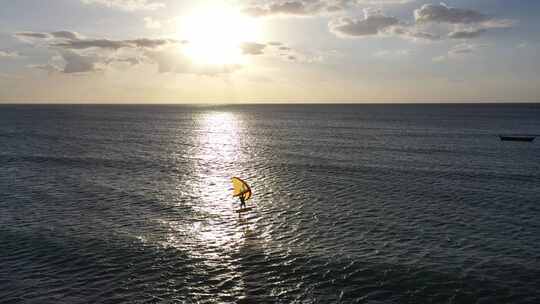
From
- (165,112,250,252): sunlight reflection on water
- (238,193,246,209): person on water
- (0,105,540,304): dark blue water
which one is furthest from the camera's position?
(238,193,246,209): person on water

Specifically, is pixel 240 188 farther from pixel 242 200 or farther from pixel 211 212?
pixel 211 212

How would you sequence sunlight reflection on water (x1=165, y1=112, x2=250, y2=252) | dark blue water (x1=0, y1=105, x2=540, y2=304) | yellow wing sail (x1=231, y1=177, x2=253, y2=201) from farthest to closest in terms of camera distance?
yellow wing sail (x1=231, y1=177, x2=253, y2=201) < sunlight reflection on water (x1=165, y1=112, x2=250, y2=252) < dark blue water (x1=0, y1=105, x2=540, y2=304)

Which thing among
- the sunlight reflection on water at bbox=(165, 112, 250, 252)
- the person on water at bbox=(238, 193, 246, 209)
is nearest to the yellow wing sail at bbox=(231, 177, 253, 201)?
the person on water at bbox=(238, 193, 246, 209)

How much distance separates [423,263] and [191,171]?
4463 centimetres

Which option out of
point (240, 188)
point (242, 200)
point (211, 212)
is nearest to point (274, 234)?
point (242, 200)

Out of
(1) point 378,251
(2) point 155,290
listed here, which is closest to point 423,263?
(1) point 378,251

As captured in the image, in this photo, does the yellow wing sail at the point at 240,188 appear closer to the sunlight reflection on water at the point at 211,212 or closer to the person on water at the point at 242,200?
the person on water at the point at 242,200

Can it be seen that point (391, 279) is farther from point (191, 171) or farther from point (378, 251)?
point (191, 171)

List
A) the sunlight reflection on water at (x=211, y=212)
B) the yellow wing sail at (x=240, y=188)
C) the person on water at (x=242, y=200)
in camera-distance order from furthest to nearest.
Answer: the person on water at (x=242, y=200) → the yellow wing sail at (x=240, y=188) → the sunlight reflection on water at (x=211, y=212)

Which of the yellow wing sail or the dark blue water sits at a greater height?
the yellow wing sail

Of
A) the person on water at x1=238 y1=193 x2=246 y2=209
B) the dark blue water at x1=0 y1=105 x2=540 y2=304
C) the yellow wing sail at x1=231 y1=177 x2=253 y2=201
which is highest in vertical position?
the yellow wing sail at x1=231 y1=177 x2=253 y2=201

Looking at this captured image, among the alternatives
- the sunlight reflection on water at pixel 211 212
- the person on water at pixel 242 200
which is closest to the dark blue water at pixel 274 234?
the sunlight reflection on water at pixel 211 212

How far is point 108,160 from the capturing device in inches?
2968

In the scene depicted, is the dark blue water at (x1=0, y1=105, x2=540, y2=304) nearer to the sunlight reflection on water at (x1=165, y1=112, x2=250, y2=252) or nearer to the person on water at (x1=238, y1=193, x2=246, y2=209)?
the sunlight reflection on water at (x1=165, y1=112, x2=250, y2=252)
